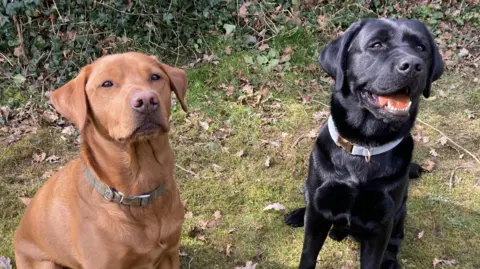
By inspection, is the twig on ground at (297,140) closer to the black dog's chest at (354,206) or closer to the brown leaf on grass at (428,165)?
the brown leaf on grass at (428,165)

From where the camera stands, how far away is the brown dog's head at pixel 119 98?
87.2 inches

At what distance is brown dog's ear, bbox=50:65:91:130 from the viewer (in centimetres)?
226

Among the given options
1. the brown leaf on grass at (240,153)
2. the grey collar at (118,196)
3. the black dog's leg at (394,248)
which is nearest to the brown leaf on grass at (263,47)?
the brown leaf on grass at (240,153)

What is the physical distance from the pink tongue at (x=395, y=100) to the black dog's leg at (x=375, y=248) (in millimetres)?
674

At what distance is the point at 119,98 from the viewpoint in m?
2.26

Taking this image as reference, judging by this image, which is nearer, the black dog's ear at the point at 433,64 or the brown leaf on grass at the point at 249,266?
the black dog's ear at the point at 433,64

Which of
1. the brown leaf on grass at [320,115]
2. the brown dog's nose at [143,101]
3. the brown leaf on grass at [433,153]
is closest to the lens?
the brown dog's nose at [143,101]

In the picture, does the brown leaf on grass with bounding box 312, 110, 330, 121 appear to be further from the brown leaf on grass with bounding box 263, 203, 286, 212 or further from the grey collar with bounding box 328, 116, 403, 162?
the grey collar with bounding box 328, 116, 403, 162

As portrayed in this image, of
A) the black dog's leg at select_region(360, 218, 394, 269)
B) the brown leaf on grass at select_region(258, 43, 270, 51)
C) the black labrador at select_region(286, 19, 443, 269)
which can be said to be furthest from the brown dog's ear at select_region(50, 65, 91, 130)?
the brown leaf on grass at select_region(258, 43, 270, 51)

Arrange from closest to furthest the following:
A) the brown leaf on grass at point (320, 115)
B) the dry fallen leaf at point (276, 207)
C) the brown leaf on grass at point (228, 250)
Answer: the brown leaf on grass at point (228, 250)
the dry fallen leaf at point (276, 207)
the brown leaf on grass at point (320, 115)

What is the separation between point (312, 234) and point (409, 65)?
1.20m

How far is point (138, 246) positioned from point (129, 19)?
11.8 feet

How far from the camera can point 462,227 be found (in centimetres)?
358

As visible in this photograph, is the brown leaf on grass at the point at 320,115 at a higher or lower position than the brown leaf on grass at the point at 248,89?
lower
